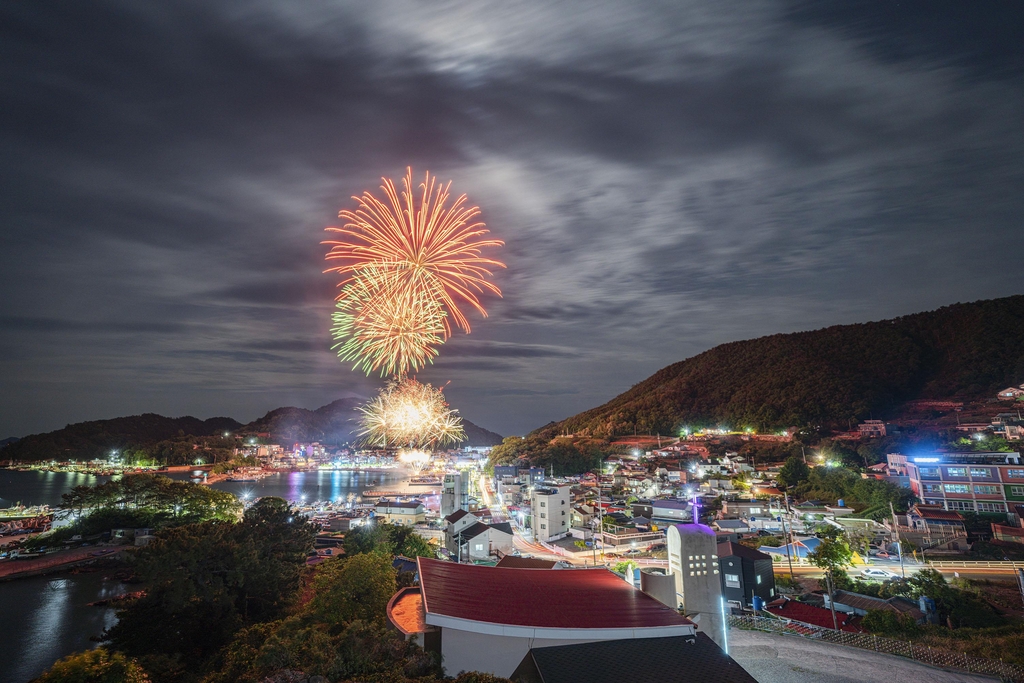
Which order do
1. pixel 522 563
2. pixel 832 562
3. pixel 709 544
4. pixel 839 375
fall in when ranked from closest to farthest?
pixel 709 544 → pixel 832 562 → pixel 522 563 → pixel 839 375

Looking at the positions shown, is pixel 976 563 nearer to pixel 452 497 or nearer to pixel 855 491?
pixel 855 491

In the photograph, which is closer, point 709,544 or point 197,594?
point 709,544

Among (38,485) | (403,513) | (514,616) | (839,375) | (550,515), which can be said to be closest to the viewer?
(514,616)

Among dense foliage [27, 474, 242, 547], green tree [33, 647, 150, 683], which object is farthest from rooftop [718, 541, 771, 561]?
dense foliage [27, 474, 242, 547]

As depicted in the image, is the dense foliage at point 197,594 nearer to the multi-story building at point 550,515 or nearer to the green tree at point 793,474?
the multi-story building at point 550,515

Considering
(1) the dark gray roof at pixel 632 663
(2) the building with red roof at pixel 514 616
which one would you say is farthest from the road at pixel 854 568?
(1) the dark gray roof at pixel 632 663

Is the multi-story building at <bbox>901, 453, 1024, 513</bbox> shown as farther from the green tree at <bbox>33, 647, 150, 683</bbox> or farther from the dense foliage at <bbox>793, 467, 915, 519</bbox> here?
the green tree at <bbox>33, 647, 150, 683</bbox>

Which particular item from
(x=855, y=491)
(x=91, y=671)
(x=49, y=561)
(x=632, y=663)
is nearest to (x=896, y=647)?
(x=632, y=663)
